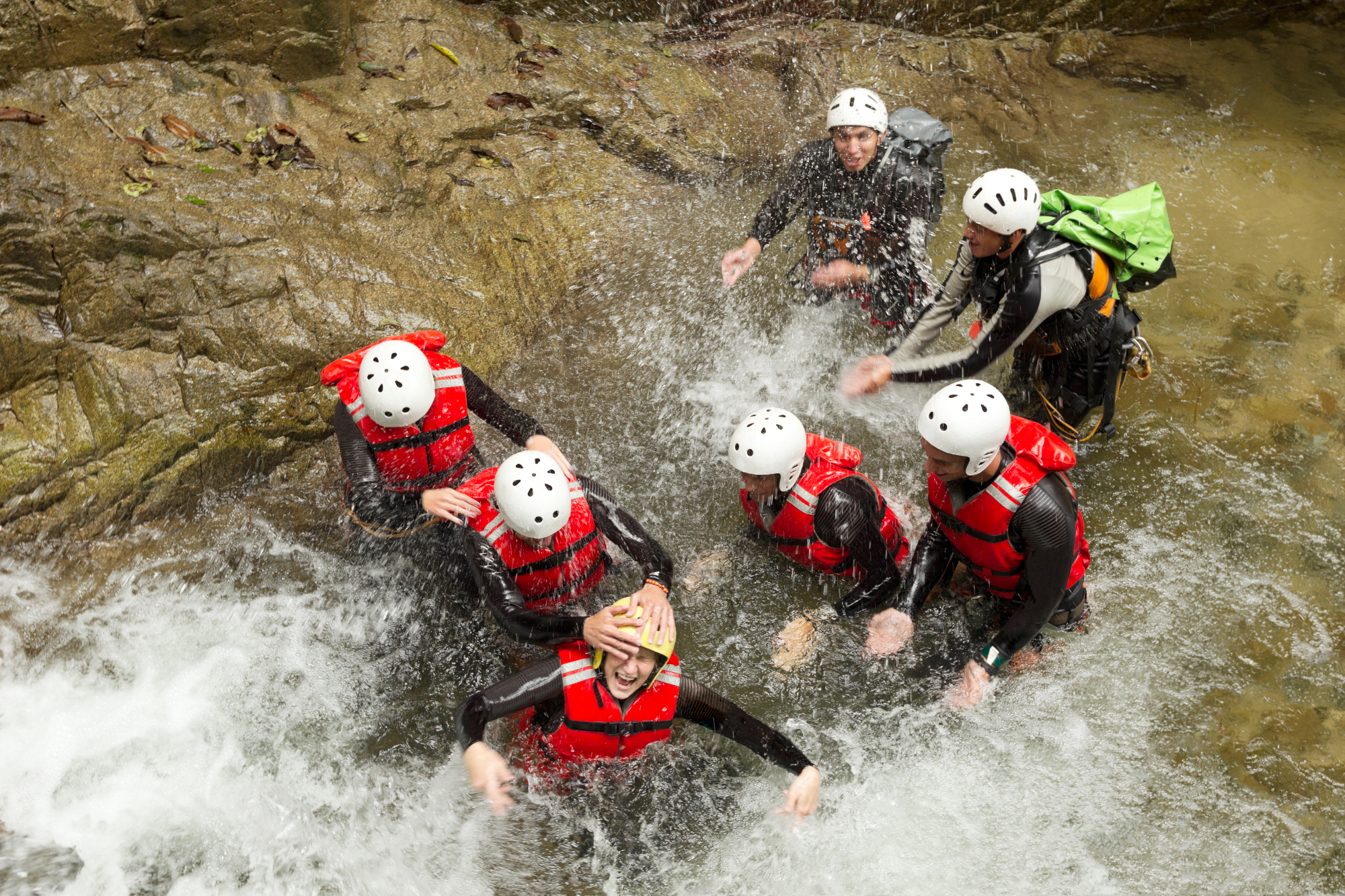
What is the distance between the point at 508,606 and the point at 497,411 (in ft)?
4.27

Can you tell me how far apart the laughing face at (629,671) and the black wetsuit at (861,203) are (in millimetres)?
3272

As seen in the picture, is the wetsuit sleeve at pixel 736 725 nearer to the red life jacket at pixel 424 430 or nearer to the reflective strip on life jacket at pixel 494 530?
the reflective strip on life jacket at pixel 494 530

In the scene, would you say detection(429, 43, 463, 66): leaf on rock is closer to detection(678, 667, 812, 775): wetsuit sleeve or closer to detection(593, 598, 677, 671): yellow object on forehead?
detection(593, 598, 677, 671): yellow object on forehead

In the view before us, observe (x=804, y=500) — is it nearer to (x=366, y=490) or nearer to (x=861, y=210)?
(x=366, y=490)

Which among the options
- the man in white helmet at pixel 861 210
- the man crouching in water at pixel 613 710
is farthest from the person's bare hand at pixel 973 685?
the man in white helmet at pixel 861 210

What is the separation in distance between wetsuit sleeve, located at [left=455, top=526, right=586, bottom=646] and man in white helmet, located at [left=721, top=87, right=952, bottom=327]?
250 cm

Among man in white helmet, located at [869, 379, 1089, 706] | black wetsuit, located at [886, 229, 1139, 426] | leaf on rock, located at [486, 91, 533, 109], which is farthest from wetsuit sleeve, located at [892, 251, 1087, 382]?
leaf on rock, located at [486, 91, 533, 109]

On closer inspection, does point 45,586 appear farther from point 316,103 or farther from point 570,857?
point 316,103

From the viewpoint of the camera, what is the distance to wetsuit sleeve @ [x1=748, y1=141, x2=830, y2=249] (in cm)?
577

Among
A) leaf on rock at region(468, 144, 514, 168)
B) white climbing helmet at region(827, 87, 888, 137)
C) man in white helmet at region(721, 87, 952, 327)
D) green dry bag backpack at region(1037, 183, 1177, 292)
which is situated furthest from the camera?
leaf on rock at region(468, 144, 514, 168)

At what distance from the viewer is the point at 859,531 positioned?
4234 mm

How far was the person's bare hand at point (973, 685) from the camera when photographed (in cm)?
397

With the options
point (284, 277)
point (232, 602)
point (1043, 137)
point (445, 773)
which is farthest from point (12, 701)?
point (1043, 137)

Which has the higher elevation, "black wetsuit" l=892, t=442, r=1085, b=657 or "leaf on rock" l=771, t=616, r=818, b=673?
"black wetsuit" l=892, t=442, r=1085, b=657
